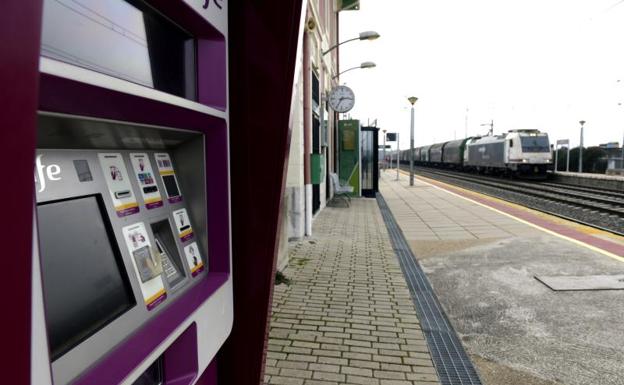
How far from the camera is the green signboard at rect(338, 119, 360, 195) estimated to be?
16.5 metres

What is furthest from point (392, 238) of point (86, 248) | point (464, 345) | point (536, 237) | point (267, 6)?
point (86, 248)

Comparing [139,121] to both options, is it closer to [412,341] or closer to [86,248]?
[86,248]

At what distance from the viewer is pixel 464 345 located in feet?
13.2

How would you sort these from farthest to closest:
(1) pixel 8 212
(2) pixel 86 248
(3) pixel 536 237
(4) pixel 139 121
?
1. (3) pixel 536 237
2. (4) pixel 139 121
3. (2) pixel 86 248
4. (1) pixel 8 212

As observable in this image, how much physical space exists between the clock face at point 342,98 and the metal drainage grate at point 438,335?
7.40 metres

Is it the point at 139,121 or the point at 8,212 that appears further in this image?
the point at 139,121

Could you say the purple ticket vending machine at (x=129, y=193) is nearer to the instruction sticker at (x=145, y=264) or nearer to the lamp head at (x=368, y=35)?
the instruction sticker at (x=145, y=264)

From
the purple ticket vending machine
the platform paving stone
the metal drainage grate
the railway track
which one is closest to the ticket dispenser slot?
the purple ticket vending machine

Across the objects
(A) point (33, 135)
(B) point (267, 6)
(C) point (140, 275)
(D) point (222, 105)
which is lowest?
(C) point (140, 275)

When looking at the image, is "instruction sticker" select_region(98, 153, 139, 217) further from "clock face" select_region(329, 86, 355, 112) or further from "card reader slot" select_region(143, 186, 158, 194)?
"clock face" select_region(329, 86, 355, 112)

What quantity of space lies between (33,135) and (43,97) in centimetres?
26

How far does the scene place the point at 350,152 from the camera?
16.6 m

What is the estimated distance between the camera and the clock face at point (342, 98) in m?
13.4

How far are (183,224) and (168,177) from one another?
0.18 metres
